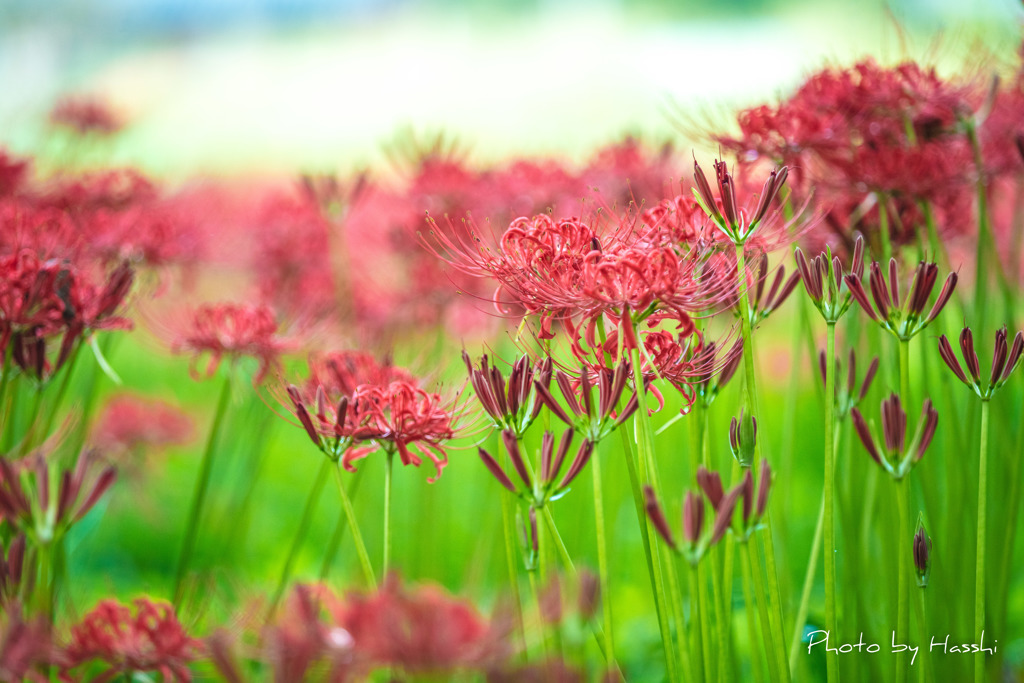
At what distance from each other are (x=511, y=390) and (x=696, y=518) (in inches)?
5.7

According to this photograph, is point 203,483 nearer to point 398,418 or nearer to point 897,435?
point 398,418

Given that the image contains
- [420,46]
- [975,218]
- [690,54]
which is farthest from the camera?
[420,46]

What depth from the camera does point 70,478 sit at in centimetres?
50

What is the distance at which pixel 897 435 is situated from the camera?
53cm

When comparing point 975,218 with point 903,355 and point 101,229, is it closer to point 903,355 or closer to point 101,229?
point 903,355

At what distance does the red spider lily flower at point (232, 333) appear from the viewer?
0.87 metres

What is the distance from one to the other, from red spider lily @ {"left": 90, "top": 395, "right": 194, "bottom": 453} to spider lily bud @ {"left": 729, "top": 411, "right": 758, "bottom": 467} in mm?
1124

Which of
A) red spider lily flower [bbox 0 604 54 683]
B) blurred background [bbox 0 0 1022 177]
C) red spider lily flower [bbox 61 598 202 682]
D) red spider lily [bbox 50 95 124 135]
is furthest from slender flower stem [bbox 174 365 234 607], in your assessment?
blurred background [bbox 0 0 1022 177]

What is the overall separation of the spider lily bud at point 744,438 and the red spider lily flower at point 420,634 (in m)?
0.25

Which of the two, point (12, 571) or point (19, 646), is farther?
point (12, 571)

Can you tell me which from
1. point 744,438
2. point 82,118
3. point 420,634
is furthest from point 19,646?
point 82,118

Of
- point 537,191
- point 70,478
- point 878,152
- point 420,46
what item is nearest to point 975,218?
point 878,152

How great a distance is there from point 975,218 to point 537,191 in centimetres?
62

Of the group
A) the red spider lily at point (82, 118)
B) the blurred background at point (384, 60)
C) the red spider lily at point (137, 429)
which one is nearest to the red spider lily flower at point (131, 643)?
the red spider lily at point (137, 429)
